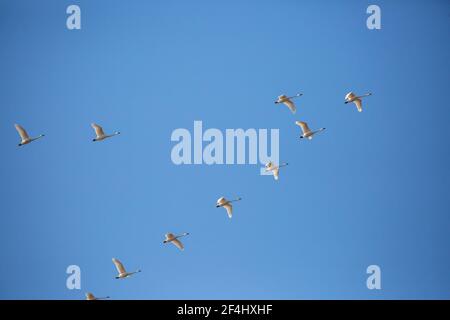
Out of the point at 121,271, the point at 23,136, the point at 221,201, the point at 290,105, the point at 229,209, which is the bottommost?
the point at 121,271

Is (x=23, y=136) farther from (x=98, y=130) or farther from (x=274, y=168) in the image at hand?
(x=274, y=168)

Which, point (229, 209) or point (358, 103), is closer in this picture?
point (358, 103)

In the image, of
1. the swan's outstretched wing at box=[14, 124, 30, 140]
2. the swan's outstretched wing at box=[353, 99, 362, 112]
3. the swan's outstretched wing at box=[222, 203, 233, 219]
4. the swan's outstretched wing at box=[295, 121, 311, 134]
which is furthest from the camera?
the swan's outstretched wing at box=[222, 203, 233, 219]

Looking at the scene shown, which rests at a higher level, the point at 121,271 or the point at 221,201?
the point at 221,201

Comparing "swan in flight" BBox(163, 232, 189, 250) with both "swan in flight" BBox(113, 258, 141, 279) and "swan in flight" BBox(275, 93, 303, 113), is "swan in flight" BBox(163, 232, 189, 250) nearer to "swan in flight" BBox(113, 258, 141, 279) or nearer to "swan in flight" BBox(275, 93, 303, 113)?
"swan in flight" BBox(113, 258, 141, 279)

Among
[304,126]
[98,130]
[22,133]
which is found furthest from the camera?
[304,126]

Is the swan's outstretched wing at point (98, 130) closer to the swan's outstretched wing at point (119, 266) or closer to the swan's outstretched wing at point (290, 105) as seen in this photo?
the swan's outstretched wing at point (119, 266)

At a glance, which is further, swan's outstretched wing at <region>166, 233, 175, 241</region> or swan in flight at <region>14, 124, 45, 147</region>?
swan's outstretched wing at <region>166, 233, 175, 241</region>

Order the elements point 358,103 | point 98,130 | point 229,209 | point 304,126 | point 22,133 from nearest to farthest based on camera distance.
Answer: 1. point 22,133
2. point 98,130
3. point 358,103
4. point 304,126
5. point 229,209

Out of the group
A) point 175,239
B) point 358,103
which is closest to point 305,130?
point 358,103

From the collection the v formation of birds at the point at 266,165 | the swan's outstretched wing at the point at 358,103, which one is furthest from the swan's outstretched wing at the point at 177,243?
the swan's outstretched wing at the point at 358,103

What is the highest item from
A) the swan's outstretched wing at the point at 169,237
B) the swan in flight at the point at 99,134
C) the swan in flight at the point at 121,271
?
the swan in flight at the point at 99,134

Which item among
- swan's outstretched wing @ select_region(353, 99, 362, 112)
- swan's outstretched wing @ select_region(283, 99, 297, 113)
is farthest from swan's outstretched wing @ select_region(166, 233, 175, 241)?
swan's outstretched wing @ select_region(353, 99, 362, 112)
